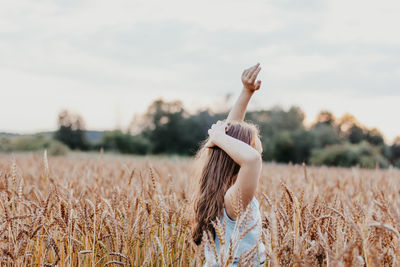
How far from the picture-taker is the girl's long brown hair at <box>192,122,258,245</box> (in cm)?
234

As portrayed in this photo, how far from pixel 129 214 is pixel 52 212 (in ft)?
2.17

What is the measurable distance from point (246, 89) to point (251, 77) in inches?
9.3

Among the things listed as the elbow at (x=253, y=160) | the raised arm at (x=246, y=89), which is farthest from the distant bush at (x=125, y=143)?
the elbow at (x=253, y=160)

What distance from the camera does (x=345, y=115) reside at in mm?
48188

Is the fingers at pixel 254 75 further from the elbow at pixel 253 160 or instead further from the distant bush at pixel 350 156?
the distant bush at pixel 350 156

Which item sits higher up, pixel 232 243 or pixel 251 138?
pixel 251 138

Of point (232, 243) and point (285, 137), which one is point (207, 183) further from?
point (285, 137)

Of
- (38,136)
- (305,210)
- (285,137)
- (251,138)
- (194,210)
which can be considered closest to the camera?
(305,210)

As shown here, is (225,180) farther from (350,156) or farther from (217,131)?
(350,156)

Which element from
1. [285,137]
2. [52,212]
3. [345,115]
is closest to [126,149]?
[285,137]

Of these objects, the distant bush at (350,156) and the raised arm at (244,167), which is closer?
the raised arm at (244,167)

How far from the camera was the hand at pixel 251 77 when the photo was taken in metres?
2.50

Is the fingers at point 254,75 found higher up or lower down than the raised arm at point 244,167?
higher up

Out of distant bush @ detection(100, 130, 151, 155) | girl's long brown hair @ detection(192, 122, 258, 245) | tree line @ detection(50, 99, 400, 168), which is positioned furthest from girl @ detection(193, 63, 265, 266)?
distant bush @ detection(100, 130, 151, 155)
